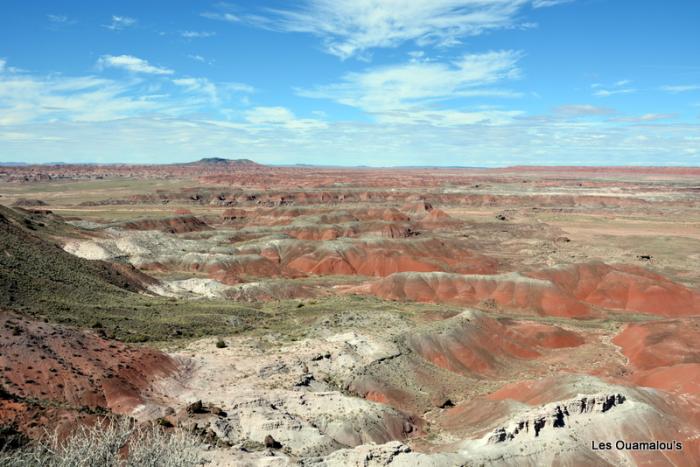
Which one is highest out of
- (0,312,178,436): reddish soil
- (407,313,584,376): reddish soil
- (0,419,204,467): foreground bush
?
(0,419,204,467): foreground bush

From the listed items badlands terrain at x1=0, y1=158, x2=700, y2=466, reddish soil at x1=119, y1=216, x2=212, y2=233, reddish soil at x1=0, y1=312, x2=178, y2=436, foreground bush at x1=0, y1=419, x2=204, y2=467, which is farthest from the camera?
reddish soil at x1=119, y1=216, x2=212, y2=233

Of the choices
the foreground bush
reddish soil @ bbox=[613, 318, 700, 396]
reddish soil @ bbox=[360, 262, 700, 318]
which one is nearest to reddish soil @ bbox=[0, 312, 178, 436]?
the foreground bush

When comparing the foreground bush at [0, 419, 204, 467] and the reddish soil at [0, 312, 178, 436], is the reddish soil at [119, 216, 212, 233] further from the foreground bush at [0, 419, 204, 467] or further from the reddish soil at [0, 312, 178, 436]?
the foreground bush at [0, 419, 204, 467]

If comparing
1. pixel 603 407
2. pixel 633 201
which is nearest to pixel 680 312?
pixel 603 407

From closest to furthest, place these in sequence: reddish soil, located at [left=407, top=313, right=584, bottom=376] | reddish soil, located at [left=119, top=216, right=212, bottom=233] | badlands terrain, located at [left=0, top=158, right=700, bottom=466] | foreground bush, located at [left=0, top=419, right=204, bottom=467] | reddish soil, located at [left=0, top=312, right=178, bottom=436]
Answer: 1. foreground bush, located at [left=0, top=419, right=204, bottom=467]
2. reddish soil, located at [left=0, top=312, right=178, bottom=436]
3. badlands terrain, located at [left=0, top=158, right=700, bottom=466]
4. reddish soil, located at [left=407, top=313, right=584, bottom=376]
5. reddish soil, located at [left=119, top=216, right=212, bottom=233]

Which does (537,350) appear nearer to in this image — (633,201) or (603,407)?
(603,407)

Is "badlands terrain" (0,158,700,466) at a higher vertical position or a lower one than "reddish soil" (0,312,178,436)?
lower

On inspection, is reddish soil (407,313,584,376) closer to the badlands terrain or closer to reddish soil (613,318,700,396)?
the badlands terrain

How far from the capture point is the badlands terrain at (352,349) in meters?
27.2

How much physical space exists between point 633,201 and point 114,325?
192543mm

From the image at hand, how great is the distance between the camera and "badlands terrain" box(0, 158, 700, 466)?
2719 cm

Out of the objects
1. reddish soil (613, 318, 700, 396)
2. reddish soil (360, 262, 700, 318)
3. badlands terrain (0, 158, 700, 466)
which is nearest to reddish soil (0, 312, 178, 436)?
badlands terrain (0, 158, 700, 466)

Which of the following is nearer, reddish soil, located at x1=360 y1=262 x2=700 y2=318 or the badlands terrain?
the badlands terrain

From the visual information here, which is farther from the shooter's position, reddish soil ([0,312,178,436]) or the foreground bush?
reddish soil ([0,312,178,436])
